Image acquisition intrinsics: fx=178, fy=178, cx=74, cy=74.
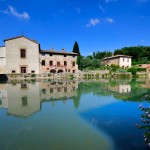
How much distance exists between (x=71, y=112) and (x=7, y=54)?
101ft

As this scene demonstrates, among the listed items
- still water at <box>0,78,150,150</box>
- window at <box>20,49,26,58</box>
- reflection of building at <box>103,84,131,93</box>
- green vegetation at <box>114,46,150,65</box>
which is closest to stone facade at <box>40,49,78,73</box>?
window at <box>20,49,26,58</box>

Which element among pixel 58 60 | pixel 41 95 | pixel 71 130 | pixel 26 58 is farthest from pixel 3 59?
pixel 71 130

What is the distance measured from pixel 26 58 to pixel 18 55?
1704mm

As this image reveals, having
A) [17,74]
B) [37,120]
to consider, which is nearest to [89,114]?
[37,120]

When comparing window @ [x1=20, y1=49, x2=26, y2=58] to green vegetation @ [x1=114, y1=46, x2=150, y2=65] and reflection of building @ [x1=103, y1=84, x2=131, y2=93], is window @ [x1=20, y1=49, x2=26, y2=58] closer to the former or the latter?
reflection of building @ [x1=103, y1=84, x2=131, y2=93]

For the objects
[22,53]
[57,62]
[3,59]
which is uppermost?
[22,53]

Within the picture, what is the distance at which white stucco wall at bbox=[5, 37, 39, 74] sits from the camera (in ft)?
118

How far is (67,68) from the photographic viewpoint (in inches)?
1689

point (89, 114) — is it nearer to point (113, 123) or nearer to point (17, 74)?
point (113, 123)

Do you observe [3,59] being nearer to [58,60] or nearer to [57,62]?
[57,62]

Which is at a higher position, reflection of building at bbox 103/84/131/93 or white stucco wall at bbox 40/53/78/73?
white stucco wall at bbox 40/53/78/73

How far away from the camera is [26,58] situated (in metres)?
37.4

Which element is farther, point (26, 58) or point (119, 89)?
point (26, 58)

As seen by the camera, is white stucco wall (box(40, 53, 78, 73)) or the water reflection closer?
the water reflection
